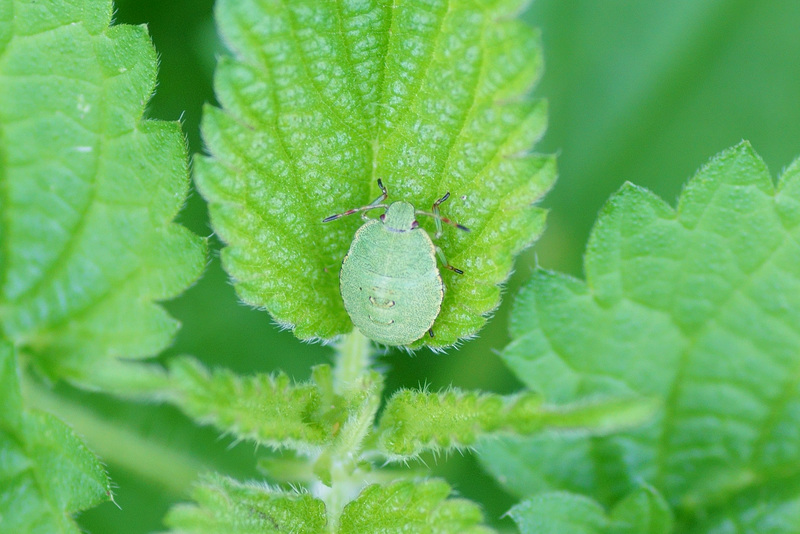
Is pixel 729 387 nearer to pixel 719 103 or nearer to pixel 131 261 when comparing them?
pixel 719 103

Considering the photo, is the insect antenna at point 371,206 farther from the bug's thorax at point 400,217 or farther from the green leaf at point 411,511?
the green leaf at point 411,511

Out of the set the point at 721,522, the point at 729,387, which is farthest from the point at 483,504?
the point at 729,387

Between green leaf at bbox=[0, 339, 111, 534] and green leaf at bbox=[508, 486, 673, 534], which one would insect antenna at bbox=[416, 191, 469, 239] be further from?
green leaf at bbox=[0, 339, 111, 534]

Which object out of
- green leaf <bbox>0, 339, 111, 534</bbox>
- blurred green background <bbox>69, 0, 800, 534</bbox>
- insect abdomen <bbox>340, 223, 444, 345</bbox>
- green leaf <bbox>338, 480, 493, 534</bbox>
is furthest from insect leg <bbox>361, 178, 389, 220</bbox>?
green leaf <bbox>0, 339, 111, 534</bbox>

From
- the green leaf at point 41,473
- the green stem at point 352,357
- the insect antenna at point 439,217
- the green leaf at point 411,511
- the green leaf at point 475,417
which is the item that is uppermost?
the insect antenna at point 439,217

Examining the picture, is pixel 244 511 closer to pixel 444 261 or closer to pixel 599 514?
pixel 444 261

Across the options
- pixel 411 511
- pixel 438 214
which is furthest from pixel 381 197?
pixel 411 511

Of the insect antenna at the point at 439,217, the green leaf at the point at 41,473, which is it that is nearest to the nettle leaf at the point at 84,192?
the green leaf at the point at 41,473
